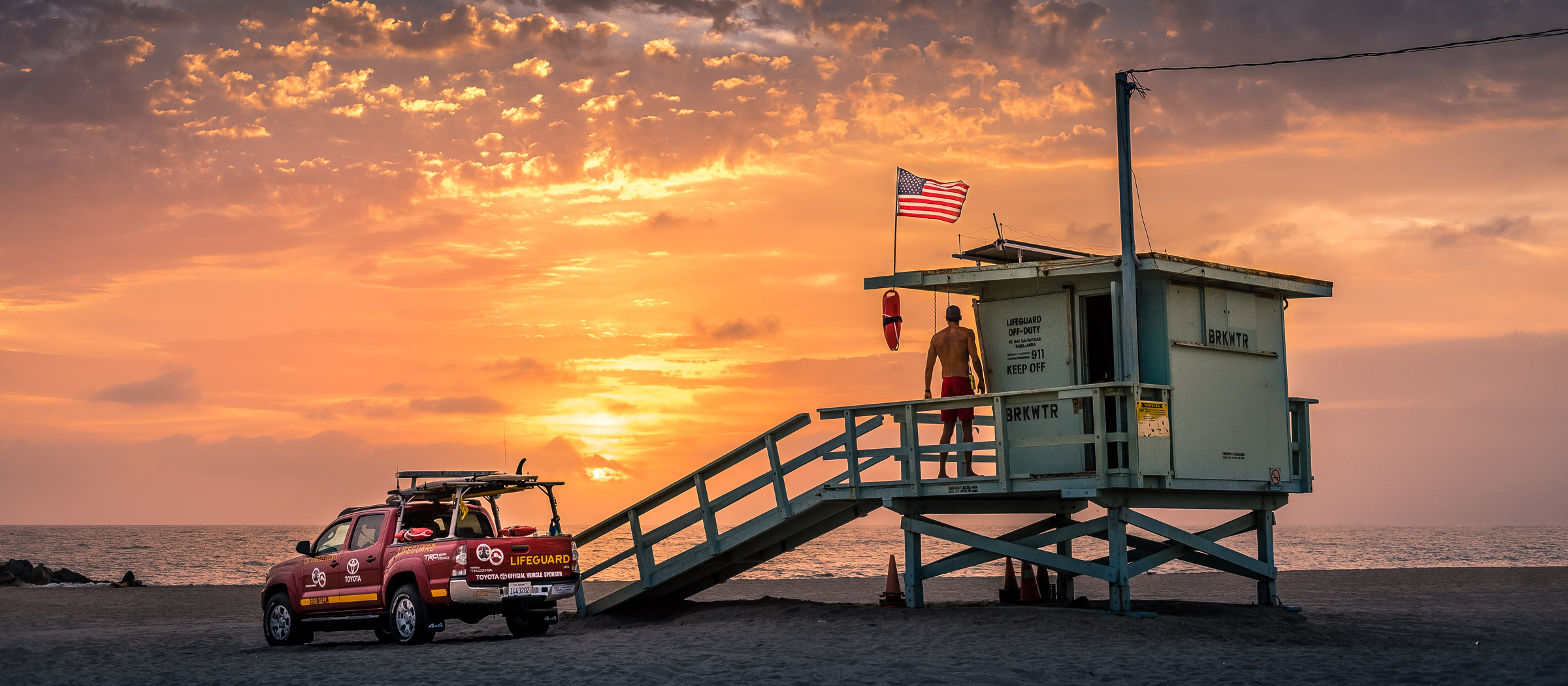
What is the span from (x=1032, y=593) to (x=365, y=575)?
342 inches

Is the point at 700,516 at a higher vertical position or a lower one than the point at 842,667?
higher

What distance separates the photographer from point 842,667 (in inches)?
480

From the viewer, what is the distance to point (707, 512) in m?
17.0

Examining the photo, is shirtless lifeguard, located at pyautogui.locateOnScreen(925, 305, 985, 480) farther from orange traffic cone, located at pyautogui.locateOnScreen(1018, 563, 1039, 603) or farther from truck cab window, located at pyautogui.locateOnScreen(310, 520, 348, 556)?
truck cab window, located at pyautogui.locateOnScreen(310, 520, 348, 556)

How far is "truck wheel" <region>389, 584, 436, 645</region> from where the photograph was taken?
15.7 m

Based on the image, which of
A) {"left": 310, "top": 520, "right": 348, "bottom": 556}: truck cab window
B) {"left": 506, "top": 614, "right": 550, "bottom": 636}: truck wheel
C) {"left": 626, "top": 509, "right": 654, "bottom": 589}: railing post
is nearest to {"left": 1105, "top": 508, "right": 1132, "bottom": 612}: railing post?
{"left": 626, "top": 509, "right": 654, "bottom": 589}: railing post

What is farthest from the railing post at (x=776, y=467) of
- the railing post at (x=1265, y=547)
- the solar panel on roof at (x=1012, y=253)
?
the railing post at (x=1265, y=547)

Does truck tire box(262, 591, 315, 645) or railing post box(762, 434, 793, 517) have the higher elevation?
railing post box(762, 434, 793, 517)

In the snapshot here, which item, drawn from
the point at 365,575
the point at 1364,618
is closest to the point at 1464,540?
the point at 1364,618

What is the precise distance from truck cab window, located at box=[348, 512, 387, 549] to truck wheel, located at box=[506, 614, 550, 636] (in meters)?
1.95

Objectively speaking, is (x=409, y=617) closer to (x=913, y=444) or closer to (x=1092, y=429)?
(x=913, y=444)

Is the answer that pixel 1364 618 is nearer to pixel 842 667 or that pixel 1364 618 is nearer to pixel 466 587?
pixel 842 667

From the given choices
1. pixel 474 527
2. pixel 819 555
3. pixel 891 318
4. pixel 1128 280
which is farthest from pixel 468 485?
pixel 819 555

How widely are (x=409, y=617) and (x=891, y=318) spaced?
22.5ft
